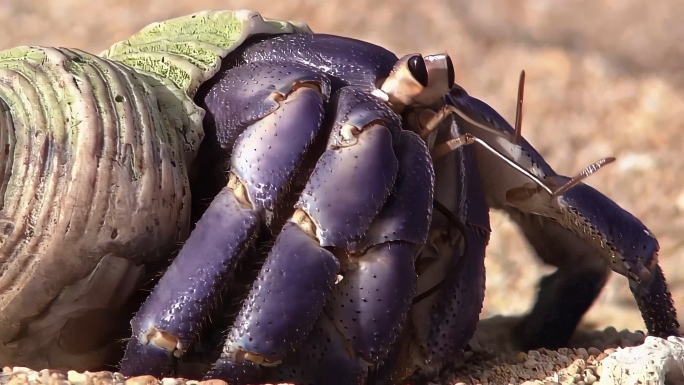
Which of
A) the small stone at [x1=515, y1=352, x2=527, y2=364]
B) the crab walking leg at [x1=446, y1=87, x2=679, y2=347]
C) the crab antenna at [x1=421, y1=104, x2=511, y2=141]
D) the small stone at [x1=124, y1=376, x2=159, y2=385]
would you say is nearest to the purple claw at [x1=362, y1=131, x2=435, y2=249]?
the crab antenna at [x1=421, y1=104, x2=511, y2=141]

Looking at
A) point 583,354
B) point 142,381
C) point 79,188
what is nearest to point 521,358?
point 583,354

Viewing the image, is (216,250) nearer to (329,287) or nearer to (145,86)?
(329,287)

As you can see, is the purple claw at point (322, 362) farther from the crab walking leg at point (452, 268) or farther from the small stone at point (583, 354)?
the small stone at point (583, 354)

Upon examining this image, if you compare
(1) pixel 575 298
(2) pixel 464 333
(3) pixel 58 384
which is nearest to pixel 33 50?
(3) pixel 58 384

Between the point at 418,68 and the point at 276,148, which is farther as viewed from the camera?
the point at 418,68

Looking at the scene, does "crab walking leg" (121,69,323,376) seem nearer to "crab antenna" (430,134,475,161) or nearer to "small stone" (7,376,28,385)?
"small stone" (7,376,28,385)

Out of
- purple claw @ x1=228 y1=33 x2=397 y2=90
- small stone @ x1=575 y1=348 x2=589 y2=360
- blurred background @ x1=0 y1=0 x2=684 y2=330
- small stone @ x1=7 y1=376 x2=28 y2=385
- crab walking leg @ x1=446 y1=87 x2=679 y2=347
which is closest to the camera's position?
small stone @ x1=7 y1=376 x2=28 y2=385

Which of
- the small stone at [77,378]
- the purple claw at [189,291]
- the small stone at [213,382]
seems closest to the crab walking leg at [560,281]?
the purple claw at [189,291]

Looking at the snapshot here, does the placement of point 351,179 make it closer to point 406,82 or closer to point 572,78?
point 406,82
